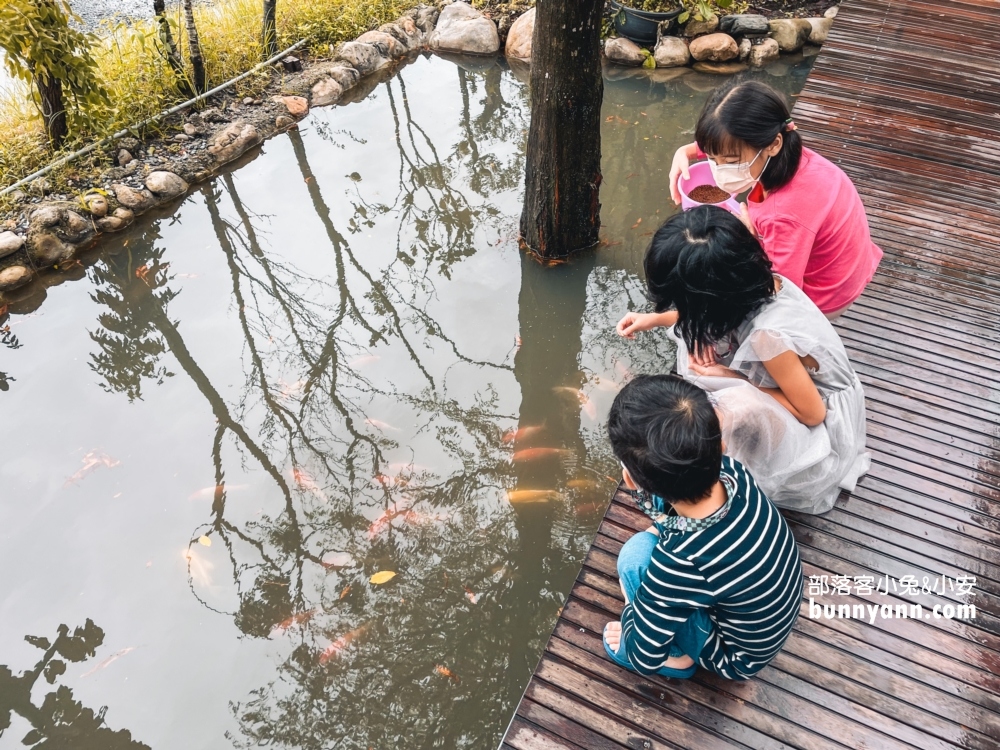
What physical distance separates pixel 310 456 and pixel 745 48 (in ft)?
20.8

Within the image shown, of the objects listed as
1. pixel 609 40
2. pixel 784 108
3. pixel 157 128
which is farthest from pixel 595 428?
pixel 609 40

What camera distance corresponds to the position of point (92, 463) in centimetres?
385

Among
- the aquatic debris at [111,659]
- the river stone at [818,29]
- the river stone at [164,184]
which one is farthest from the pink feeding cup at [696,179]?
the river stone at [818,29]

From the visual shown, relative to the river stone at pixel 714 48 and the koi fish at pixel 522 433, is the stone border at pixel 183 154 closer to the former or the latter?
the river stone at pixel 714 48

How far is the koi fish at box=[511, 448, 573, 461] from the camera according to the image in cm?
383

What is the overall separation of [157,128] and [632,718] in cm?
601

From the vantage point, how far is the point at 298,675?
9.95 ft

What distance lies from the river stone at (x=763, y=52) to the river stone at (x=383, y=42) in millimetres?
3824

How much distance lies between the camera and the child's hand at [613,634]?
7.28 ft

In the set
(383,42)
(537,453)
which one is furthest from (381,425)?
(383,42)

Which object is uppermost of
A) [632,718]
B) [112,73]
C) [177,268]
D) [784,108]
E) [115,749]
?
[784,108]

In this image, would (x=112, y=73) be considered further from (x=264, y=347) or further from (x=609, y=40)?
(x=609, y=40)

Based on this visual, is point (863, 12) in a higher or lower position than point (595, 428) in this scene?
higher

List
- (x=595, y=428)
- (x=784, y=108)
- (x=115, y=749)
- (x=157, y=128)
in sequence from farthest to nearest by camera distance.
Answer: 1. (x=157, y=128)
2. (x=595, y=428)
3. (x=115, y=749)
4. (x=784, y=108)
